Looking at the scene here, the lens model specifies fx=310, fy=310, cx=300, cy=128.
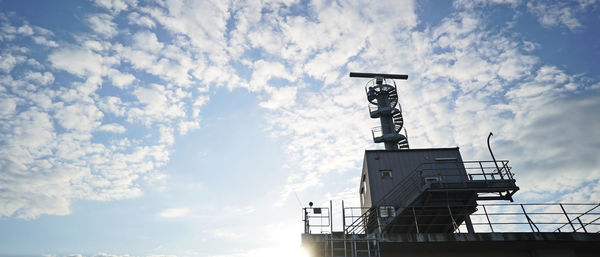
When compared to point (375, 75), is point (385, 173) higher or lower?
lower

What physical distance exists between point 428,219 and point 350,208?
5203 mm

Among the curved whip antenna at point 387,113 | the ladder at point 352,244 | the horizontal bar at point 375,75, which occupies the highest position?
the horizontal bar at point 375,75

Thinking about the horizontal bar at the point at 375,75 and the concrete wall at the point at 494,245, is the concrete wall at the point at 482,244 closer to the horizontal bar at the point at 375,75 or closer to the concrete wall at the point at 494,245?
the concrete wall at the point at 494,245

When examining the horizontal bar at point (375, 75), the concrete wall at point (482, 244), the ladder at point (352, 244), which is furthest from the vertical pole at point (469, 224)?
the horizontal bar at point (375, 75)

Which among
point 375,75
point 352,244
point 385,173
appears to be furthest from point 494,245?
point 375,75

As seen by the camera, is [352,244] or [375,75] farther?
[375,75]

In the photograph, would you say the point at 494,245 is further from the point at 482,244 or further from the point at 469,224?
the point at 469,224

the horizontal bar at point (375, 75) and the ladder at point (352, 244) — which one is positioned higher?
the horizontal bar at point (375, 75)

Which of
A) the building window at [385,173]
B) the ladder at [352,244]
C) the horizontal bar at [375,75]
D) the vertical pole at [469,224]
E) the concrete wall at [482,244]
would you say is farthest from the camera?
the horizontal bar at [375,75]

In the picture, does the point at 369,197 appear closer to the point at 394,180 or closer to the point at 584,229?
the point at 394,180

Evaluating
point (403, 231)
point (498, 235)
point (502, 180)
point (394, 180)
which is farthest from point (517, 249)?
point (394, 180)

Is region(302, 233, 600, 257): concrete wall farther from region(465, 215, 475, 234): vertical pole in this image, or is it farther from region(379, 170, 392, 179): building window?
region(379, 170, 392, 179): building window

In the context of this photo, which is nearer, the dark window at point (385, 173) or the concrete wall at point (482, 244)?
the concrete wall at point (482, 244)

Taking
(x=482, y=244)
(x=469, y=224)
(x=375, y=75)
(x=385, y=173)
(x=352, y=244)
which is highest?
(x=375, y=75)
